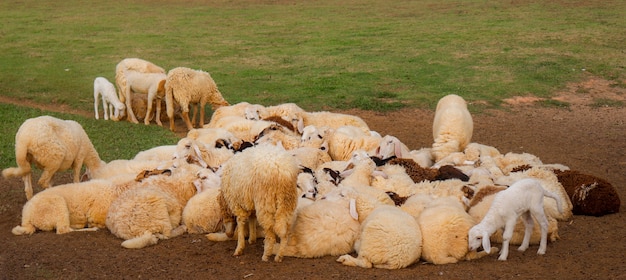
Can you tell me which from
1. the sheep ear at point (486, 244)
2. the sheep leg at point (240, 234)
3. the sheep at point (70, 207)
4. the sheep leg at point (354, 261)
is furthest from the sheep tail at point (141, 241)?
the sheep ear at point (486, 244)

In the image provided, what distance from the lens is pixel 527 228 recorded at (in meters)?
8.45

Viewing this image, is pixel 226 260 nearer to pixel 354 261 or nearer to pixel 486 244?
pixel 354 261

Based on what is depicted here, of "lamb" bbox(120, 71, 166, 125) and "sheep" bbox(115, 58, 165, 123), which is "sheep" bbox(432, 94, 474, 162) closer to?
"lamb" bbox(120, 71, 166, 125)

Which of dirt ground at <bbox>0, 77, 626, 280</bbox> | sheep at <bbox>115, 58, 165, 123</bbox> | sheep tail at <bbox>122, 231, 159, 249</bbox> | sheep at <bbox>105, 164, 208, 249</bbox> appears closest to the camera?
dirt ground at <bbox>0, 77, 626, 280</bbox>

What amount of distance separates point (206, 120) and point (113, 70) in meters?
6.86

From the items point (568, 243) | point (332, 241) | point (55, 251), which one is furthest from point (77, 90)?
point (568, 243)

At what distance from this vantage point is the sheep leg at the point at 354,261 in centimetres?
771

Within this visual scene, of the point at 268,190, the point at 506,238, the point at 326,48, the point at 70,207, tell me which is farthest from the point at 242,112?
the point at 326,48

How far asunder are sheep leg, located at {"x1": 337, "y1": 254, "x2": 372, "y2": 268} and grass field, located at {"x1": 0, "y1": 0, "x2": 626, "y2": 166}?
7.22m

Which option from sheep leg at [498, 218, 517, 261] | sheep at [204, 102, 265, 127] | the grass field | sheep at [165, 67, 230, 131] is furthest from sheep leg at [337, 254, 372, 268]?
sheep at [165, 67, 230, 131]

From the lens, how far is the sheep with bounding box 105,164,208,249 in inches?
345

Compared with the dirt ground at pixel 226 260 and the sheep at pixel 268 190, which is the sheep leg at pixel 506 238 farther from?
the sheep at pixel 268 190

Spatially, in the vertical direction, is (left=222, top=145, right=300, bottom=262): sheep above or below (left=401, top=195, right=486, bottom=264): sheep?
above

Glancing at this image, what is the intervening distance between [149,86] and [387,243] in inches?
407
